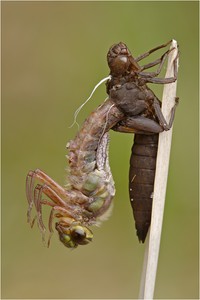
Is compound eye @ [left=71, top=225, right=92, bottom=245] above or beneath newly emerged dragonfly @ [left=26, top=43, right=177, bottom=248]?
beneath

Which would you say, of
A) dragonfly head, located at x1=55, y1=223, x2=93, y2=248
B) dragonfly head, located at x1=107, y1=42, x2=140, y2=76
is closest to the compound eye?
dragonfly head, located at x1=55, y1=223, x2=93, y2=248

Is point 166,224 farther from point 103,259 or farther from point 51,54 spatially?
point 51,54

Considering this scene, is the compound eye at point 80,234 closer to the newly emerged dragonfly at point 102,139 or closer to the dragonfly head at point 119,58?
the newly emerged dragonfly at point 102,139

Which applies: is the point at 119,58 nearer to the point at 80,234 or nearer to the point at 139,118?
the point at 139,118

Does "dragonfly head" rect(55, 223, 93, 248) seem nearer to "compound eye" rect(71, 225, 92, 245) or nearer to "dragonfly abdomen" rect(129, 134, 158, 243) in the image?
"compound eye" rect(71, 225, 92, 245)

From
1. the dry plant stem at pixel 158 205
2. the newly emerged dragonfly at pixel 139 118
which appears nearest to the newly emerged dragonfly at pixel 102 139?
the newly emerged dragonfly at pixel 139 118

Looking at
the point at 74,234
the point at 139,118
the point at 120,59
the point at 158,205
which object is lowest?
the point at 74,234

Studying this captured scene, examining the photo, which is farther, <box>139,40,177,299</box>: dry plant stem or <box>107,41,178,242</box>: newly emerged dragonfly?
<box>107,41,178,242</box>: newly emerged dragonfly

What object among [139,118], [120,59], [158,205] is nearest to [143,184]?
[158,205]
